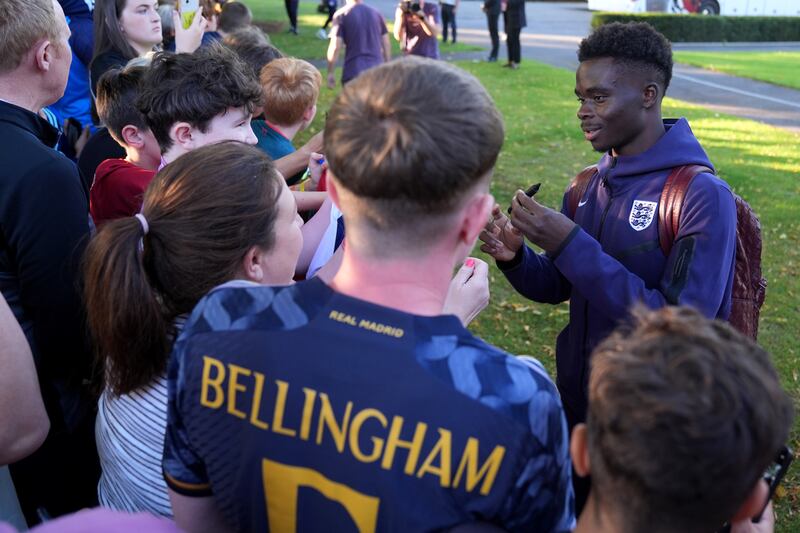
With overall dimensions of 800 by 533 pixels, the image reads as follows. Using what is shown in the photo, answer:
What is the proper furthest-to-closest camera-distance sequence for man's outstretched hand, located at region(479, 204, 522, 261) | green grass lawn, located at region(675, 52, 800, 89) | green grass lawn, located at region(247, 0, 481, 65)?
green grass lawn, located at region(247, 0, 481, 65) → green grass lawn, located at region(675, 52, 800, 89) → man's outstretched hand, located at region(479, 204, 522, 261)

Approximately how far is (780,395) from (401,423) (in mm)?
637

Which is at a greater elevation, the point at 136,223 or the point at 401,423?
the point at 136,223

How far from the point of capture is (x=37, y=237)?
239 centimetres

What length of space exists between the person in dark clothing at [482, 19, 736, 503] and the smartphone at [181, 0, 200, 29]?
8.95 ft

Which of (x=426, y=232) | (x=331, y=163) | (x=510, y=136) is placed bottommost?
(x=510, y=136)

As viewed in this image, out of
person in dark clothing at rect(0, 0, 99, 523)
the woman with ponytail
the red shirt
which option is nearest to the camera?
the red shirt

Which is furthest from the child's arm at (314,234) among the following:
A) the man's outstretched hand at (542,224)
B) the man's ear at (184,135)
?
the man's outstretched hand at (542,224)

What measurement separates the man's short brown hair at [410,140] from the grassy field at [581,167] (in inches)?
128

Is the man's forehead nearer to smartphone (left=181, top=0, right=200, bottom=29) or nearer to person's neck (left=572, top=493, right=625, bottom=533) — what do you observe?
person's neck (left=572, top=493, right=625, bottom=533)

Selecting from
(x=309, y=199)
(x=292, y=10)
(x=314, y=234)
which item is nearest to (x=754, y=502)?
(x=314, y=234)

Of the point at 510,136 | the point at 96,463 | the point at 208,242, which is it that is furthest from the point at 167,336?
the point at 510,136

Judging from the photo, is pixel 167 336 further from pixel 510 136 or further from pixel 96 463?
pixel 510 136

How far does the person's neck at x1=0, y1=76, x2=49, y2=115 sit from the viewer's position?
2582 mm

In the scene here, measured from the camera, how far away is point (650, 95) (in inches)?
105
